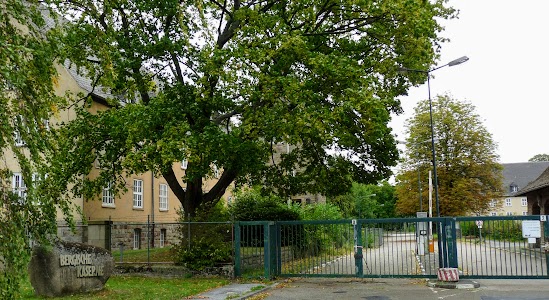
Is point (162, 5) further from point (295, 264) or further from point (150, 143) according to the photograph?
point (295, 264)

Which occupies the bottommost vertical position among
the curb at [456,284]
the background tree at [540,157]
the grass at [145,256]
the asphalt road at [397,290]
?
the asphalt road at [397,290]

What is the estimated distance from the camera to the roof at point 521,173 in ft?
321

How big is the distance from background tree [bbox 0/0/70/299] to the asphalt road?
8.69 m

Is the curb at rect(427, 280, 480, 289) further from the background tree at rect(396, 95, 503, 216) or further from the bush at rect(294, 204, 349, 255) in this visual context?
the background tree at rect(396, 95, 503, 216)

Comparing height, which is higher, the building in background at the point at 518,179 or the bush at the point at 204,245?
the building in background at the point at 518,179

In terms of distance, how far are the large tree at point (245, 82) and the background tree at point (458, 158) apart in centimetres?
2930

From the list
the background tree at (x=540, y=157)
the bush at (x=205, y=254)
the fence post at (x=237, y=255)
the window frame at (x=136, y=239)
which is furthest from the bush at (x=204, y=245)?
the background tree at (x=540, y=157)

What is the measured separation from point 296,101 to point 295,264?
5614 millimetres

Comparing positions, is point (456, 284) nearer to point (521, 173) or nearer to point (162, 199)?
point (162, 199)

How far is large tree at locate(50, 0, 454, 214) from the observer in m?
17.7

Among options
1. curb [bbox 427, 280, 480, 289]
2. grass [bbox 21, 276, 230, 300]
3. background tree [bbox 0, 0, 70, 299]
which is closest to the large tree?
grass [bbox 21, 276, 230, 300]

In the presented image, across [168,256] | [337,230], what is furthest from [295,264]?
[168,256]

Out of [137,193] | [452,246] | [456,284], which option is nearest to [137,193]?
[137,193]

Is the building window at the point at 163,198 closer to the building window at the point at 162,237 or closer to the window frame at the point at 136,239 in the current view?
the building window at the point at 162,237
